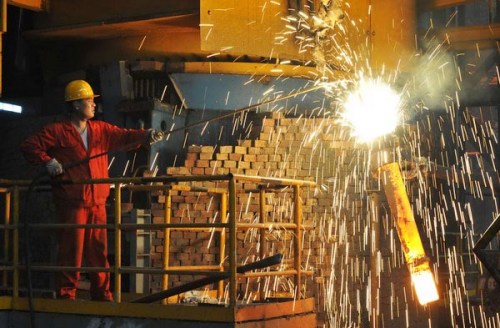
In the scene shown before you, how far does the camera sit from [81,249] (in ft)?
22.4

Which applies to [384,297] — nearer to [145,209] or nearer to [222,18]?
[145,209]

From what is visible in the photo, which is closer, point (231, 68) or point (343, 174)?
point (343, 174)

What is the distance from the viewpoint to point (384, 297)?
406 inches

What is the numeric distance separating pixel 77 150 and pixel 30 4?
15.2 feet

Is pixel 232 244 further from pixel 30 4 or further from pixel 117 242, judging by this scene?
pixel 30 4

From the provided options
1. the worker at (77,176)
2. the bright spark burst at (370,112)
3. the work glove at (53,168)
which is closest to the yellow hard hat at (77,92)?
the worker at (77,176)

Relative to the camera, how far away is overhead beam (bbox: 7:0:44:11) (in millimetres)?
10750

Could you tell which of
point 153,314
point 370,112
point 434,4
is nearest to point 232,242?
point 153,314

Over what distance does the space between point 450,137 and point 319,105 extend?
3378 mm

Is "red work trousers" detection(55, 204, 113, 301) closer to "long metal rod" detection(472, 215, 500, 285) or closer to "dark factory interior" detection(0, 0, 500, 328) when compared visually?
"dark factory interior" detection(0, 0, 500, 328)

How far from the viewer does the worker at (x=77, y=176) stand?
6.80 metres

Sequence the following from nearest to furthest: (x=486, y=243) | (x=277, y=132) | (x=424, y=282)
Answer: (x=486, y=243)
(x=424, y=282)
(x=277, y=132)

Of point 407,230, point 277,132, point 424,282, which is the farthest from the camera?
point 277,132

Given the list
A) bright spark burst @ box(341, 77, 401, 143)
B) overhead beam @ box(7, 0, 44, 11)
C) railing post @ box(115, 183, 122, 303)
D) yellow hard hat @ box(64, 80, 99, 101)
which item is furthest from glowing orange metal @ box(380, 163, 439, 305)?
overhead beam @ box(7, 0, 44, 11)
